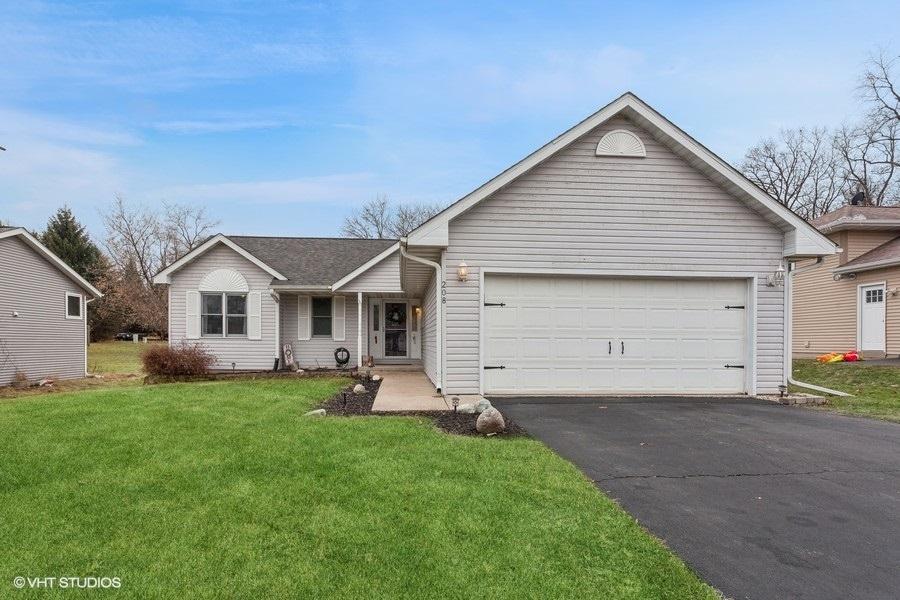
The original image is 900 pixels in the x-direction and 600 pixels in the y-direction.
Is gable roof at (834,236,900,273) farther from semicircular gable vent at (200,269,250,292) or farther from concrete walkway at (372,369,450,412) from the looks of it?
semicircular gable vent at (200,269,250,292)

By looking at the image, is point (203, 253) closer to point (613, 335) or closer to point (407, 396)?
point (407, 396)

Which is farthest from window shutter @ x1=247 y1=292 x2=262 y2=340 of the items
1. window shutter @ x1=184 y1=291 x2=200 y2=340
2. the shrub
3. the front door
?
the front door

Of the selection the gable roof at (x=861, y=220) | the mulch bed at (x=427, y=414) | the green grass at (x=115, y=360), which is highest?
the gable roof at (x=861, y=220)

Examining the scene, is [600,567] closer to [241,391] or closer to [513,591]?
[513,591]

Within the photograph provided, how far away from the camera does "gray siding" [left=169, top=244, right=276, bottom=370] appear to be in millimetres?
15547

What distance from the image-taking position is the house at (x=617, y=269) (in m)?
8.78

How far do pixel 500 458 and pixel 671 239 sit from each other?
6.12m

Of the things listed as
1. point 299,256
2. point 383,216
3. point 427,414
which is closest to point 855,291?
point 427,414

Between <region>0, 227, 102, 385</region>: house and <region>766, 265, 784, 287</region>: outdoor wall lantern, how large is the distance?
65.8 ft

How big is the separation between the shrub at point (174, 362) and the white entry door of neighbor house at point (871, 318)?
69.5ft

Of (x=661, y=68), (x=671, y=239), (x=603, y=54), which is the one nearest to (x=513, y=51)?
(x=603, y=54)

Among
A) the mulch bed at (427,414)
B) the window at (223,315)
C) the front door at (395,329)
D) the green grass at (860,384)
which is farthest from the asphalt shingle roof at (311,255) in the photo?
the green grass at (860,384)

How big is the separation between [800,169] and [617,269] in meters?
36.4

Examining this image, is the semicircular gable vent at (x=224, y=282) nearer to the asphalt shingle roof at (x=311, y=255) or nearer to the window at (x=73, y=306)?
the asphalt shingle roof at (x=311, y=255)
